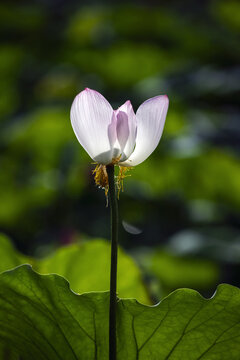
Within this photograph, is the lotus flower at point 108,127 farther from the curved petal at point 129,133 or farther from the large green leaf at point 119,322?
the large green leaf at point 119,322

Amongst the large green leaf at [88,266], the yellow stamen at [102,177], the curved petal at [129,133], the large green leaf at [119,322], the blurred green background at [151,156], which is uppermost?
the blurred green background at [151,156]

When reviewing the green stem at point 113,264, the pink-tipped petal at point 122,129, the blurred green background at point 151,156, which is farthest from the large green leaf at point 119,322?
the blurred green background at point 151,156

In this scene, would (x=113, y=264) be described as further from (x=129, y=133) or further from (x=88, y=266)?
(x=88, y=266)

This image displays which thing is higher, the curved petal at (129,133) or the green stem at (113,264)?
the curved petal at (129,133)

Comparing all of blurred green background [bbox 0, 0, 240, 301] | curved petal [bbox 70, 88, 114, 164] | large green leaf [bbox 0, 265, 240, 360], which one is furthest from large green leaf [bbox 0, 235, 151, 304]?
blurred green background [bbox 0, 0, 240, 301]

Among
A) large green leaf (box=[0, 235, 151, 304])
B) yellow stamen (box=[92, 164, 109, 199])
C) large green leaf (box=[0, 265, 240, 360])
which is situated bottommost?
large green leaf (box=[0, 265, 240, 360])

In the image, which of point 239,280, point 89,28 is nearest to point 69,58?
point 89,28

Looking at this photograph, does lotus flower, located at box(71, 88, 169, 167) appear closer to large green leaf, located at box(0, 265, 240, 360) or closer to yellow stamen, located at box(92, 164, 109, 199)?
yellow stamen, located at box(92, 164, 109, 199)
